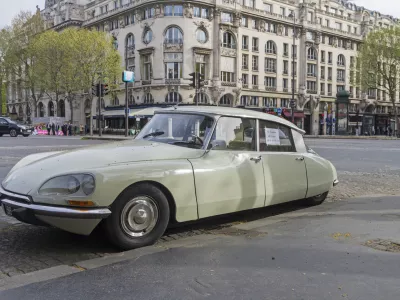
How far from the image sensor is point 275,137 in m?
5.45

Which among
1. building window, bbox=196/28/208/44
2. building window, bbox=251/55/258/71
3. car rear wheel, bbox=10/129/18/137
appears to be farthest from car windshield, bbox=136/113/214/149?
building window, bbox=251/55/258/71

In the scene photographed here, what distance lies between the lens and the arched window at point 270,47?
62.3m

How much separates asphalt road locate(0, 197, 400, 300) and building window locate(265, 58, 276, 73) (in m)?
59.7

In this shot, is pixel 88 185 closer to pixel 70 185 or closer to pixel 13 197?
pixel 70 185

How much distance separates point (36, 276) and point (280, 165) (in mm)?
3239

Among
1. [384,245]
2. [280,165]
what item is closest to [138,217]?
[280,165]

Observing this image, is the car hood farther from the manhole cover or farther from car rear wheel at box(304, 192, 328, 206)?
car rear wheel at box(304, 192, 328, 206)

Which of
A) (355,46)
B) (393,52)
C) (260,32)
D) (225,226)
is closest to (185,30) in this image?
(260,32)

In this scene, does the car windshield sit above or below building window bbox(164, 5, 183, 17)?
below

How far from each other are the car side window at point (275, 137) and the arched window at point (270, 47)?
2327 inches

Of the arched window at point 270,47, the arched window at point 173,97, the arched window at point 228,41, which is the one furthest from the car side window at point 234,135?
the arched window at point 270,47

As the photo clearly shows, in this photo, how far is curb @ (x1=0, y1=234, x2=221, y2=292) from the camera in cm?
314

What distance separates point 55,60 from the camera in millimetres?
49188

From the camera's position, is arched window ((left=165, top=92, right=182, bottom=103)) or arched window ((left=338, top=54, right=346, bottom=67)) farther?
arched window ((left=338, top=54, right=346, bottom=67))
